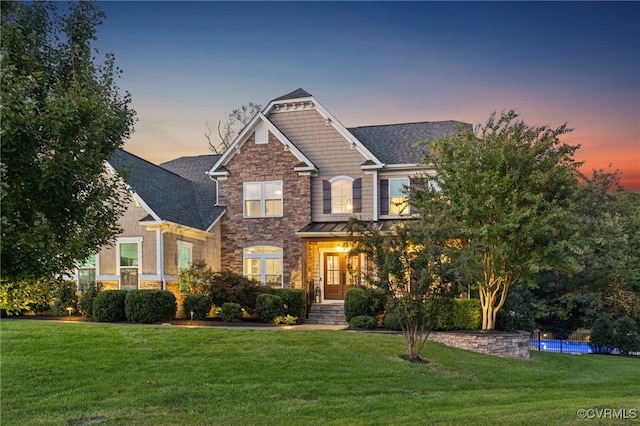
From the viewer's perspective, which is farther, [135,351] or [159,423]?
[135,351]

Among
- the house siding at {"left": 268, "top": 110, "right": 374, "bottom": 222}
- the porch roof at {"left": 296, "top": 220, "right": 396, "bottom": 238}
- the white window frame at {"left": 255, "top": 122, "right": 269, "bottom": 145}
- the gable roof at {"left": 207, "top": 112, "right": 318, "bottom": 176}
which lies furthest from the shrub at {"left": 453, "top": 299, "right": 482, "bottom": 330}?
the white window frame at {"left": 255, "top": 122, "right": 269, "bottom": 145}

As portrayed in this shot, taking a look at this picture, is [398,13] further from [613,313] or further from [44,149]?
[613,313]

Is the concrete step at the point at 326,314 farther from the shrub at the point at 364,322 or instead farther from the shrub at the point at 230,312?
the shrub at the point at 230,312

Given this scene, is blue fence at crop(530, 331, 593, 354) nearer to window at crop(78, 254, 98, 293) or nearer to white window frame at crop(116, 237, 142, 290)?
white window frame at crop(116, 237, 142, 290)

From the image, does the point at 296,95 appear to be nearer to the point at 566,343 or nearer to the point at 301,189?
the point at 301,189

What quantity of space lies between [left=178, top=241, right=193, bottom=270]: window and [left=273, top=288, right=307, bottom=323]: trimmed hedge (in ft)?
13.1

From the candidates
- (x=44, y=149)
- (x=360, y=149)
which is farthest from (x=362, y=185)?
(x=44, y=149)

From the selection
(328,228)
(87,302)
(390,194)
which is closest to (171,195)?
(87,302)

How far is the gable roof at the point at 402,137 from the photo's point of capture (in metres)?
22.1

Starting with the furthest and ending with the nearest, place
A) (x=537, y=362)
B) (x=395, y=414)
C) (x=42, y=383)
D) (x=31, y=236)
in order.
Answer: (x=537, y=362) < (x=42, y=383) < (x=395, y=414) < (x=31, y=236)

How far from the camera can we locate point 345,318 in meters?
19.4

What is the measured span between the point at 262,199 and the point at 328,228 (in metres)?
3.41

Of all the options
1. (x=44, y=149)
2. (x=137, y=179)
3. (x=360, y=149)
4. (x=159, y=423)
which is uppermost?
(x=360, y=149)

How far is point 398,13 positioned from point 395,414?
10.1 metres
